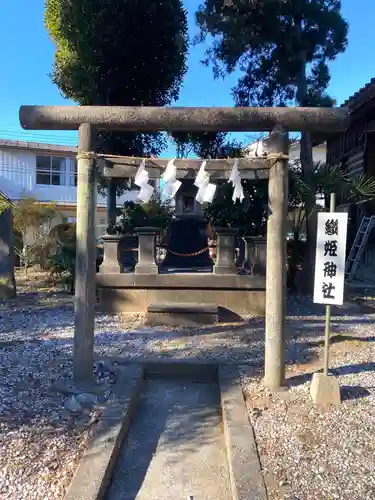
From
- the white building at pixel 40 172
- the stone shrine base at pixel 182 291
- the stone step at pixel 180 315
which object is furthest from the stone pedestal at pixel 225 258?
the white building at pixel 40 172

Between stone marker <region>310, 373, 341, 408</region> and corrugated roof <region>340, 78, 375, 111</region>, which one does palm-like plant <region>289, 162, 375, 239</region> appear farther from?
stone marker <region>310, 373, 341, 408</region>

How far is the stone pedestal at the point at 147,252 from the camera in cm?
912

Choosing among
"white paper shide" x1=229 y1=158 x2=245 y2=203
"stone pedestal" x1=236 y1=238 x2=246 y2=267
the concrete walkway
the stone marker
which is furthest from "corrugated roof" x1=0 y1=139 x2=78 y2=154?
the stone marker

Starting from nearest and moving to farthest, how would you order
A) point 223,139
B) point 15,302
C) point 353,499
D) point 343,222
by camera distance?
point 353,499
point 343,222
point 15,302
point 223,139

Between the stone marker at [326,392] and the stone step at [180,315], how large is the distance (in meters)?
3.75

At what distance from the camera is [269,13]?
10539 millimetres

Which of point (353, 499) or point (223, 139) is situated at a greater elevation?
point (223, 139)

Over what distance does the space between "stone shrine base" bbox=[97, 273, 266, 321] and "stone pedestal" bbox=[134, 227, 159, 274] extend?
0.15 metres

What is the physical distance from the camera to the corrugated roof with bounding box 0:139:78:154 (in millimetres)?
27445

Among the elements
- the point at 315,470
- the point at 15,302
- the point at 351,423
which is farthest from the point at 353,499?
the point at 15,302

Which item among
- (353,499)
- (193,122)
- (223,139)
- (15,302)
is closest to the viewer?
(353,499)

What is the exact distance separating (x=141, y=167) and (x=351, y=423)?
11.1ft

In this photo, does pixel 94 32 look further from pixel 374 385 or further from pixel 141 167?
pixel 374 385

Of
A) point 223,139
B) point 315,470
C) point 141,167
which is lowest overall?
point 315,470
